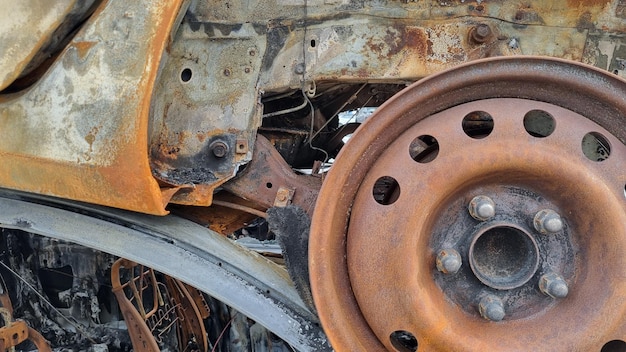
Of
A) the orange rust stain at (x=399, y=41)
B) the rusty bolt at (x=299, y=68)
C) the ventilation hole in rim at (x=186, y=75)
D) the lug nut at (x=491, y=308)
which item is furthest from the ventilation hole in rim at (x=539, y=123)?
the ventilation hole in rim at (x=186, y=75)

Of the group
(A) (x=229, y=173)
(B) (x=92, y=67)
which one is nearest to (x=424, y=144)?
(A) (x=229, y=173)

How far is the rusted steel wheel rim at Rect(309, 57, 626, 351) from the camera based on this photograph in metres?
1.19

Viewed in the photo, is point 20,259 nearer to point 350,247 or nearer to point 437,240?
point 350,247

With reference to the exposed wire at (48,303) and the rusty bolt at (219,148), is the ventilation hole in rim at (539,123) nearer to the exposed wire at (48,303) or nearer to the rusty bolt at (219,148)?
the rusty bolt at (219,148)

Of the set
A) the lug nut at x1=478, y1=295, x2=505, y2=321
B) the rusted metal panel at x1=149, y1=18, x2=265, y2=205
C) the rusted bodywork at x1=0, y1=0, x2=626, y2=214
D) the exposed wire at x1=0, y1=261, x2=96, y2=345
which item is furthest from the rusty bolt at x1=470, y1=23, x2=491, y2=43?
the exposed wire at x1=0, y1=261, x2=96, y2=345

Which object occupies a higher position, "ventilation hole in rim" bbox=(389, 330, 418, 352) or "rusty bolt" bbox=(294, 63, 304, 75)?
"rusty bolt" bbox=(294, 63, 304, 75)

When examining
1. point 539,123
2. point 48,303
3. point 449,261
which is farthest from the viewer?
point 48,303

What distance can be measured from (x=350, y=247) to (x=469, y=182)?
33 centimetres

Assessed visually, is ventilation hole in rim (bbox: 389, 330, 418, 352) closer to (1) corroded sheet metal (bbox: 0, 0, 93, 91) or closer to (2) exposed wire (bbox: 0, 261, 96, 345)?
(1) corroded sheet metal (bbox: 0, 0, 93, 91)

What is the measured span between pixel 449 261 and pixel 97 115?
3.00ft

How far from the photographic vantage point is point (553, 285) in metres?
1.21

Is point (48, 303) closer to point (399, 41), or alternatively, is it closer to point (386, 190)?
point (386, 190)

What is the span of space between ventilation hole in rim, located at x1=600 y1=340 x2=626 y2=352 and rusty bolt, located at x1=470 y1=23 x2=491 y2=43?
0.85 meters

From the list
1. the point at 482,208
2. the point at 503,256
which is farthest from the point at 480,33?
the point at 503,256
